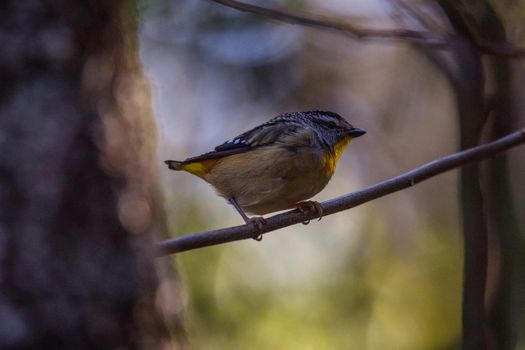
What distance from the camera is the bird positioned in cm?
481

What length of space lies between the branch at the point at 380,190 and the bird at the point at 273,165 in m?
0.91

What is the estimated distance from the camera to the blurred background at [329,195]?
756cm

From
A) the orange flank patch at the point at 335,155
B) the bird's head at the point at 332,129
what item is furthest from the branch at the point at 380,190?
the bird's head at the point at 332,129

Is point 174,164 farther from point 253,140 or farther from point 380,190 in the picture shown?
point 380,190

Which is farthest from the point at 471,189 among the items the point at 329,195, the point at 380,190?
the point at 329,195

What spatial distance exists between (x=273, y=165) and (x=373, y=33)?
180 cm

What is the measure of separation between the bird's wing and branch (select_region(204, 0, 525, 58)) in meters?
1.77

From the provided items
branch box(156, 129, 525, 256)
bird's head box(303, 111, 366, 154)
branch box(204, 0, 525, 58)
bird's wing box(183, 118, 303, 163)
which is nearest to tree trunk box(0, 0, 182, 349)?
branch box(156, 129, 525, 256)

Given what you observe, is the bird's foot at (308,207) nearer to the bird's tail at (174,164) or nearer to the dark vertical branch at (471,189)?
the bird's tail at (174,164)

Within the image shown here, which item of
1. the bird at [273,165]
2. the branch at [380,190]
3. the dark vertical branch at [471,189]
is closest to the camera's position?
the dark vertical branch at [471,189]

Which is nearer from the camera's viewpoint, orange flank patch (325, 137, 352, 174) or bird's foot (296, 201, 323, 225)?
bird's foot (296, 201, 323, 225)

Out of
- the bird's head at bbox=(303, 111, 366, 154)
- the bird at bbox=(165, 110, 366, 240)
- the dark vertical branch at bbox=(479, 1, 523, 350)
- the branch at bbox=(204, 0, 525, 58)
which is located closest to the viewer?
the dark vertical branch at bbox=(479, 1, 523, 350)

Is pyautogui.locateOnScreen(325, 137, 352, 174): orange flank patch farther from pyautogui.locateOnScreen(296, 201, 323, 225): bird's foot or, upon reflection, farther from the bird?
pyautogui.locateOnScreen(296, 201, 323, 225): bird's foot

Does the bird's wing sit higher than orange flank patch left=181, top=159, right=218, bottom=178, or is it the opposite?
the bird's wing
